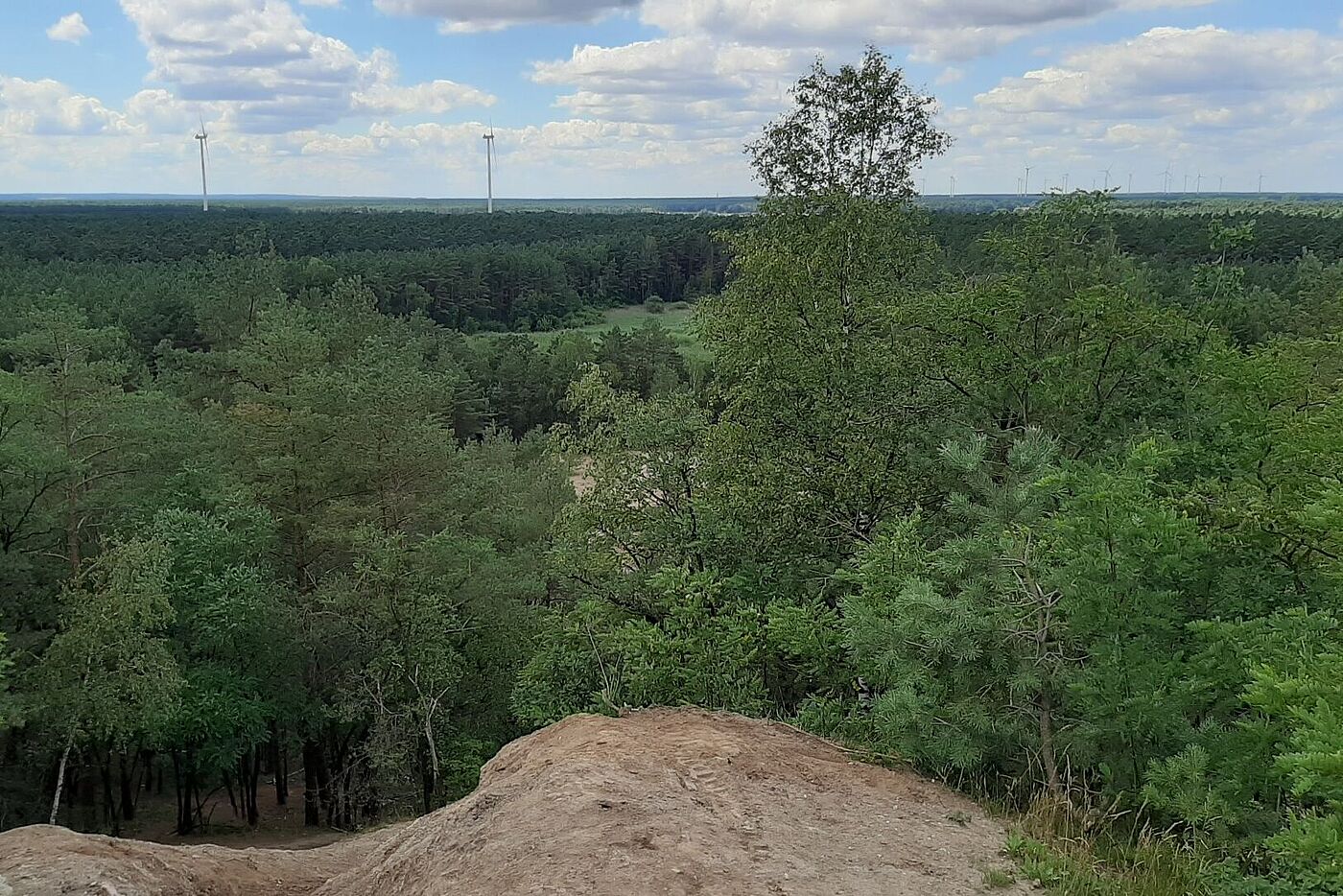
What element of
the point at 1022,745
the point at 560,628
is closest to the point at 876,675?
the point at 1022,745

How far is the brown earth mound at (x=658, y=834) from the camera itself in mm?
6449

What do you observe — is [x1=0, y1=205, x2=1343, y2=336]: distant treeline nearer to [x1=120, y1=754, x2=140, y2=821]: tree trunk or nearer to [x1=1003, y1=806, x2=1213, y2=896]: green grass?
[x1=1003, y1=806, x2=1213, y2=896]: green grass

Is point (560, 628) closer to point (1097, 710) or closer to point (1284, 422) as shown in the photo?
point (1097, 710)

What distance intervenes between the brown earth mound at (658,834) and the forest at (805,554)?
0.68 metres

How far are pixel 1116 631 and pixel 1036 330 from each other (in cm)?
681

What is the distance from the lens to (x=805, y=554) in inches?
524

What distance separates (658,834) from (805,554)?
22.7ft

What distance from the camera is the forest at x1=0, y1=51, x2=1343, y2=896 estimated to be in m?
7.43

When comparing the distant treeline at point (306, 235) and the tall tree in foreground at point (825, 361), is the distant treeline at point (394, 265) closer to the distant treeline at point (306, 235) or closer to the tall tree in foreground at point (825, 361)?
the distant treeline at point (306, 235)

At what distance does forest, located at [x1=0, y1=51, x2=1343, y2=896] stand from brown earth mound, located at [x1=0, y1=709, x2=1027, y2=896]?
0.68m

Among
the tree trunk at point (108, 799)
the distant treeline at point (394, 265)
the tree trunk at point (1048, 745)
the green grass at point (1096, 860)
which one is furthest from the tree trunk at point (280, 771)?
the distant treeline at point (394, 265)

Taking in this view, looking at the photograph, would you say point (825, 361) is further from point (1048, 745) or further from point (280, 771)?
point (280, 771)

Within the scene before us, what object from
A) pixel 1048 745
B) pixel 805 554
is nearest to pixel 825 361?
pixel 805 554

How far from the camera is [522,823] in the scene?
24.0 ft
